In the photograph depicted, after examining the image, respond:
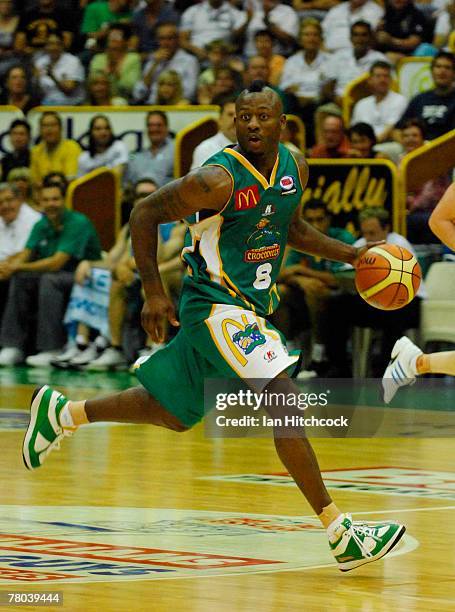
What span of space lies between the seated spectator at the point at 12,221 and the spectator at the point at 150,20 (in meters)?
3.38

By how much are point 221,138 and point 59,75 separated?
18.0 feet

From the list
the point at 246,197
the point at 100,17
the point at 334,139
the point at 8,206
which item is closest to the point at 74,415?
the point at 246,197

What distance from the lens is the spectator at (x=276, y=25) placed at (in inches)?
664

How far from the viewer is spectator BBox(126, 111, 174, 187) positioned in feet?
49.8

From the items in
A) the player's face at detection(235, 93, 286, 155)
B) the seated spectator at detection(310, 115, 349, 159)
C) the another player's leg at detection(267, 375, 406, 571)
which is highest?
the player's face at detection(235, 93, 286, 155)

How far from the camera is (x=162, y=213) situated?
236 inches

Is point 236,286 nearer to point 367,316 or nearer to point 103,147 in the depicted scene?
point 367,316

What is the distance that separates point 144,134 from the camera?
1619 centimetres

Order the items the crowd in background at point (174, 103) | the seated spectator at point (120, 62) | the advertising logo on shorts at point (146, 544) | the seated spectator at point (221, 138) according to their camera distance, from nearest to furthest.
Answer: the advertising logo on shorts at point (146, 544), the seated spectator at point (221, 138), the crowd in background at point (174, 103), the seated spectator at point (120, 62)

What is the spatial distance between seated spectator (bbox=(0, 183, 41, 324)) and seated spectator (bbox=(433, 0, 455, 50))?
470 cm

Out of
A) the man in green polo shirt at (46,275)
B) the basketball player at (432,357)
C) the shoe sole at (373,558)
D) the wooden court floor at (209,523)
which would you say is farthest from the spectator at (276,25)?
the shoe sole at (373,558)

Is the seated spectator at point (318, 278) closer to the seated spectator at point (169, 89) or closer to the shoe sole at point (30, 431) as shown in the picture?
the seated spectator at point (169, 89)

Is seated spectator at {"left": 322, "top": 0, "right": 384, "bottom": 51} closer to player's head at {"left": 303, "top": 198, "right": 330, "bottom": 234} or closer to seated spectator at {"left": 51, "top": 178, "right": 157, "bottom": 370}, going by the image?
seated spectator at {"left": 51, "top": 178, "right": 157, "bottom": 370}

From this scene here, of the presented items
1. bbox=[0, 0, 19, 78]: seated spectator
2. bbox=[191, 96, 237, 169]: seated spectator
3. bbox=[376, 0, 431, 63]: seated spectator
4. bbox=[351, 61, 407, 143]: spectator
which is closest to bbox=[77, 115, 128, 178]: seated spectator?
bbox=[191, 96, 237, 169]: seated spectator
